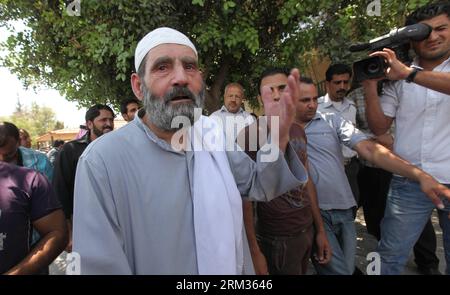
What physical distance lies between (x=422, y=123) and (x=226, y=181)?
55.2 inches

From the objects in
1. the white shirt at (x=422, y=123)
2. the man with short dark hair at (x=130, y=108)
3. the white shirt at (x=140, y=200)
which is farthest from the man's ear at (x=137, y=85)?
the man with short dark hair at (x=130, y=108)

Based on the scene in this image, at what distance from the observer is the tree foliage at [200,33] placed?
3678mm

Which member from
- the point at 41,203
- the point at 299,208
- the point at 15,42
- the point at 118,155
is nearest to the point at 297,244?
the point at 299,208

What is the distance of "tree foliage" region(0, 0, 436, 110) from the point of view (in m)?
3.68

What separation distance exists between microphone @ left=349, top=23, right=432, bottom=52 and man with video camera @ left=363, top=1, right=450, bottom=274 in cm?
12

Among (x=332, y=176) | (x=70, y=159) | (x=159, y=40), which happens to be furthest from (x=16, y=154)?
(x=332, y=176)

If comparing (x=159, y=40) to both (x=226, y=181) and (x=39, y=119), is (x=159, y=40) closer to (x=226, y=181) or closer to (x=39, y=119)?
(x=226, y=181)

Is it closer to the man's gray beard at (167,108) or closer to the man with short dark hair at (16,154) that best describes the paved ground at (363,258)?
the man with short dark hair at (16,154)

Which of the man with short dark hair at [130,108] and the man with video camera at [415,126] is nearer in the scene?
the man with video camera at [415,126]

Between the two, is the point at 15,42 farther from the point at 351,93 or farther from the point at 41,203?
the point at 351,93

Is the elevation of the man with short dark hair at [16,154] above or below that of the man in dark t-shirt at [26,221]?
above

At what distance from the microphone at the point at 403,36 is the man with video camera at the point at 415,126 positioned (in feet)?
0.40

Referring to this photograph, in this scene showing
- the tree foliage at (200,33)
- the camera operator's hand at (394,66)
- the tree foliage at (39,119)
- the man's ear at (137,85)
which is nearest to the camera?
the man's ear at (137,85)
